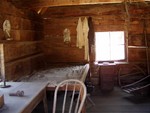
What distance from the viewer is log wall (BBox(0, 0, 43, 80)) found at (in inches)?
171

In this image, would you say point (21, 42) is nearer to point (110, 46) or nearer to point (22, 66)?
point (22, 66)

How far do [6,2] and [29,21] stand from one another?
1424mm

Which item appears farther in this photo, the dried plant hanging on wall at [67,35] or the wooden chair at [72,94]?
the dried plant hanging on wall at [67,35]

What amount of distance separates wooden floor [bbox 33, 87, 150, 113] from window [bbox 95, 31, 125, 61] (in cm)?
126

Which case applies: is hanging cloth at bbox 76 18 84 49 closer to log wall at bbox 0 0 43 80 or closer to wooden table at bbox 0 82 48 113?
log wall at bbox 0 0 43 80

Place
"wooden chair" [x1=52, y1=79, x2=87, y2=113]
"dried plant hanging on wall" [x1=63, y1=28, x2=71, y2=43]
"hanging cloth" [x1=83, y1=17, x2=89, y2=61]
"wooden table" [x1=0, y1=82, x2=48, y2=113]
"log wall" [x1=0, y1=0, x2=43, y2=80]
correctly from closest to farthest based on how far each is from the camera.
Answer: "wooden table" [x1=0, y1=82, x2=48, y2=113]
"wooden chair" [x1=52, y1=79, x2=87, y2=113]
"log wall" [x1=0, y1=0, x2=43, y2=80]
"hanging cloth" [x1=83, y1=17, x2=89, y2=61]
"dried plant hanging on wall" [x1=63, y1=28, x2=71, y2=43]

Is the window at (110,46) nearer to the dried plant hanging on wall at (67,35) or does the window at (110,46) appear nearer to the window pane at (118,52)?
the window pane at (118,52)

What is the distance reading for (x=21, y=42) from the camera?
5.05m

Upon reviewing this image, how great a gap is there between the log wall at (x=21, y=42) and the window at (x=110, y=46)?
69.9 inches

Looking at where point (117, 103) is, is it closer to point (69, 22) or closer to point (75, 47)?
point (75, 47)

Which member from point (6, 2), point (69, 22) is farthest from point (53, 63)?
point (6, 2)

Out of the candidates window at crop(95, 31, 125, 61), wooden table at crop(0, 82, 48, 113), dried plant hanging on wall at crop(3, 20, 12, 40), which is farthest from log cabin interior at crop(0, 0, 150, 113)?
wooden table at crop(0, 82, 48, 113)

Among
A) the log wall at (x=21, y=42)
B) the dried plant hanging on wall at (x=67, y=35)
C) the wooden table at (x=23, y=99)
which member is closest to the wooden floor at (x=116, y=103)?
the log wall at (x=21, y=42)

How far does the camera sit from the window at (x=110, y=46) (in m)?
6.86
